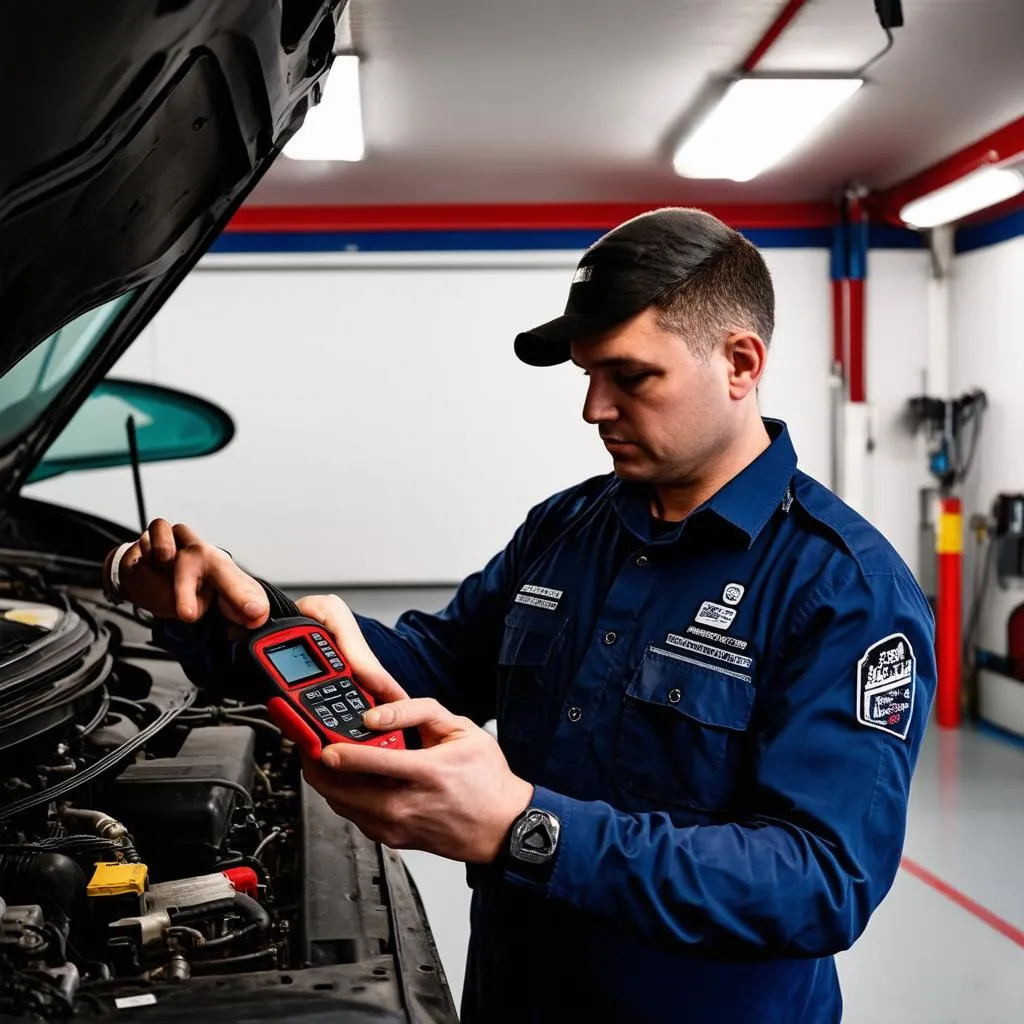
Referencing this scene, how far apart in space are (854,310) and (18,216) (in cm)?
581

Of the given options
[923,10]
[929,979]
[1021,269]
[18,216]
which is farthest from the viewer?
[1021,269]

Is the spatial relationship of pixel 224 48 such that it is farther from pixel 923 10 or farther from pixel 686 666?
pixel 923 10

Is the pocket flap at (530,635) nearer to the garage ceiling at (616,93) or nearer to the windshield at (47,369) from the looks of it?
the windshield at (47,369)

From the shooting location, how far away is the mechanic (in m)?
1.05

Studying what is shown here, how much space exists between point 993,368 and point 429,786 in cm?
562

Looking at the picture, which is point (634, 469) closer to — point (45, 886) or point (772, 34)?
point (45, 886)

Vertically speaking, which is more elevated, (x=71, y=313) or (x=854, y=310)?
(x=854, y=310)

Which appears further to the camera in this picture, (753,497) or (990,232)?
(990,232)

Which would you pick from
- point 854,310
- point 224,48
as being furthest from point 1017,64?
point 224,48

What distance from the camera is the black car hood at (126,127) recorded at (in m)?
0.93

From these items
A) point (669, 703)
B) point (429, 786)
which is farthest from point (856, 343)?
point (429, 786)

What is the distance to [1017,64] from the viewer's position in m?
4.02

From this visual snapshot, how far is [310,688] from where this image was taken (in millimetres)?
1104

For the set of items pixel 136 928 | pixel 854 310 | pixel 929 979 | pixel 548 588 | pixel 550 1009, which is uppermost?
pixel 854 310
